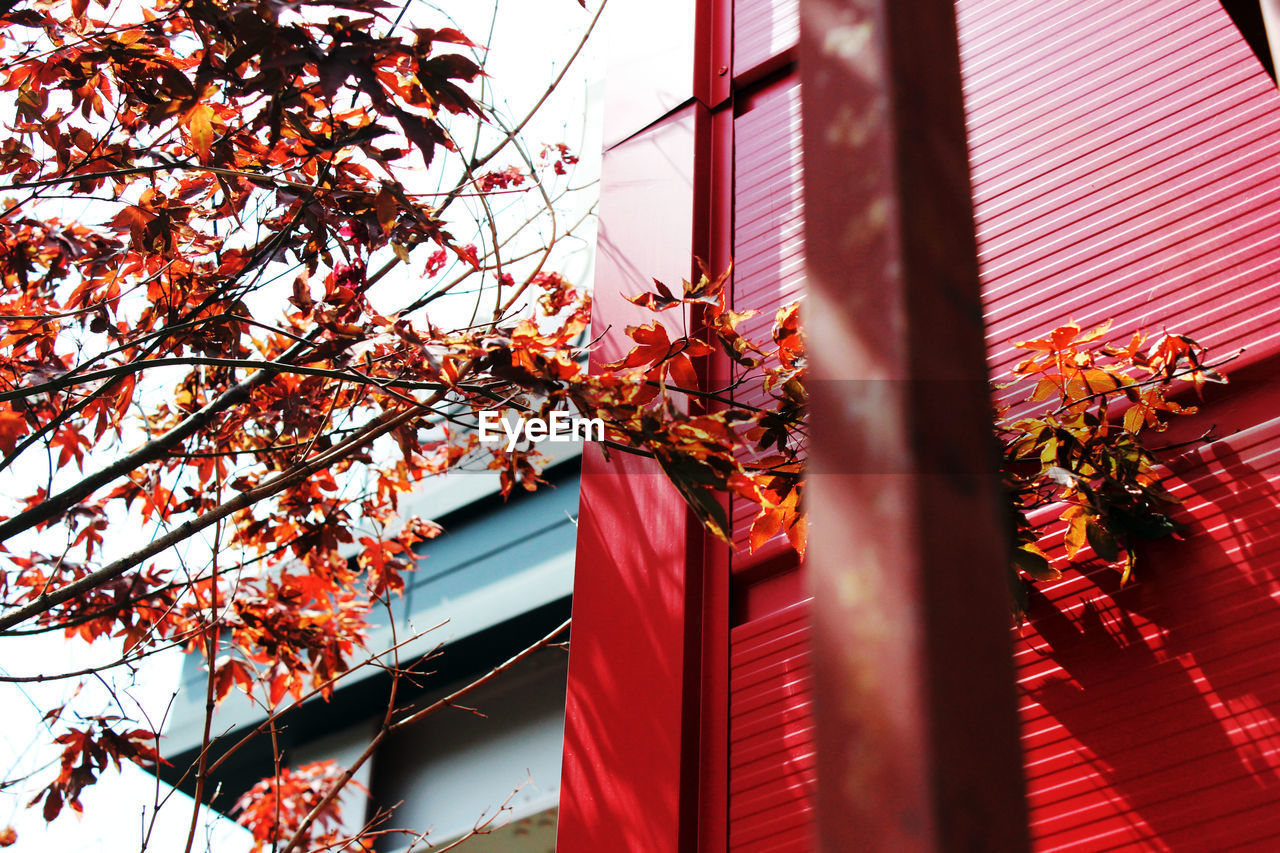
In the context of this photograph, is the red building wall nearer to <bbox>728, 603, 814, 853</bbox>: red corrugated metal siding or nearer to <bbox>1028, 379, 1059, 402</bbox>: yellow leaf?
<bbox>728, 603, 814, 853</bbox>: red corrugated metal siding

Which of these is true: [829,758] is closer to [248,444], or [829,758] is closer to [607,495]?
[607,495]

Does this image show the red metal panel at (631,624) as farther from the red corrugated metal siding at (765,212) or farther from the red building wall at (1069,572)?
the red corrugated metal siding at (765,212)

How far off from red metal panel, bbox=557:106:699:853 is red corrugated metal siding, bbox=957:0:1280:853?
0.91 m

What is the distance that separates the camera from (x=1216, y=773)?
1934mm

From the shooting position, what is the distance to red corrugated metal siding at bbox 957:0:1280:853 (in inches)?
78.5

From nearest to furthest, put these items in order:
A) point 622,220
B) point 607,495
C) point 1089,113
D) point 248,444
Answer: point 1089,113
point 607,495
point 622,220
point 248,444

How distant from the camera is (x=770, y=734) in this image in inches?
103

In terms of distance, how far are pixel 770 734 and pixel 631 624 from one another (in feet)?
1.83

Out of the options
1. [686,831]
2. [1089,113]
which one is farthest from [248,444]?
[1089,113]

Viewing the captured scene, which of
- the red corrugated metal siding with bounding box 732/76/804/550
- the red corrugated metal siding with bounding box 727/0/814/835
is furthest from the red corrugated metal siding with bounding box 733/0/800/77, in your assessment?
the red corrugated metal siding with bounding box 732/76/804/550

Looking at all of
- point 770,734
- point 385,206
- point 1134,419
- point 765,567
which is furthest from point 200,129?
point 1134,419

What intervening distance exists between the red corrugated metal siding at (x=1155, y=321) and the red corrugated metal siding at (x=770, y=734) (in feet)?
1.75

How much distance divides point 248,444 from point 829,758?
13.2 feet

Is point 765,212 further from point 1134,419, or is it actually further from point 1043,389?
point 1134,419
